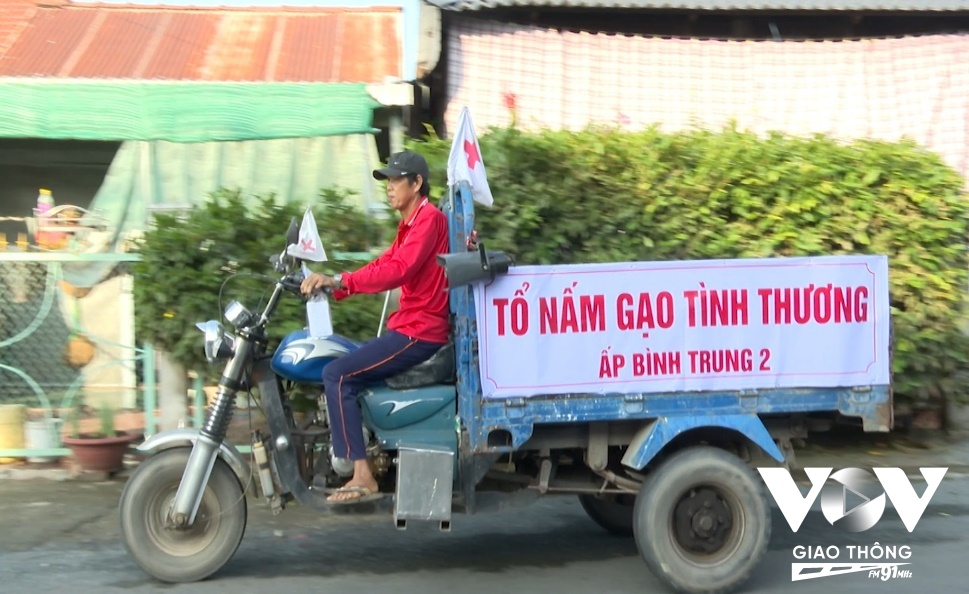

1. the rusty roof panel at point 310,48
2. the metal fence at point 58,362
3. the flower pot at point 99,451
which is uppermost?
the rusty roof panel at point 310,48

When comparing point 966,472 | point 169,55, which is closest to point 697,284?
point 966,472

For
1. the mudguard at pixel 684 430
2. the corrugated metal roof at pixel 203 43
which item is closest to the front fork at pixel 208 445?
the mudguard at pixel 684 430

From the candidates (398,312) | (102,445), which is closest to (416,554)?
(398,312)

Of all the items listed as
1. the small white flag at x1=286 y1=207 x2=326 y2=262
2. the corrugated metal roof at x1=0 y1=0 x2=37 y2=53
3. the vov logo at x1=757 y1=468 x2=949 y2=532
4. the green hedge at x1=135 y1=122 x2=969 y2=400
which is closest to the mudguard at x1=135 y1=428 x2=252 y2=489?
the small white flag at x1=286 y1=207 x2=326 y2=262

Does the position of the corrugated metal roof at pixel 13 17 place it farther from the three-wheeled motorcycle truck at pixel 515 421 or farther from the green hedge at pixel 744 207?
the three-wheeled motorcycle truck at pixel 515 421

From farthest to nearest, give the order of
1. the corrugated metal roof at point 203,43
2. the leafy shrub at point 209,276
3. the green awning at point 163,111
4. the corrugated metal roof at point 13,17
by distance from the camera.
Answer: the corrugated metal roof at point 13,17 → the corrugated metal roof at point 203,43 → the green awning at point 163,111 → the leafy shrub at point 209,276

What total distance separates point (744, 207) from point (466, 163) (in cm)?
278

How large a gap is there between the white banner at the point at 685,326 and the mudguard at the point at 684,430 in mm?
140

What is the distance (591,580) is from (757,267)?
1.72 meters

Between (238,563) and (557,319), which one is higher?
(557,319)

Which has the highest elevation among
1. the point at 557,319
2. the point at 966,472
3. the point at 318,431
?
the point at 557,319

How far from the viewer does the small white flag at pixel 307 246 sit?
13.3 feet

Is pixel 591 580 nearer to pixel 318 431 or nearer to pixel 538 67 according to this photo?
pixel 318 431

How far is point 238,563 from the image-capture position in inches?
182
